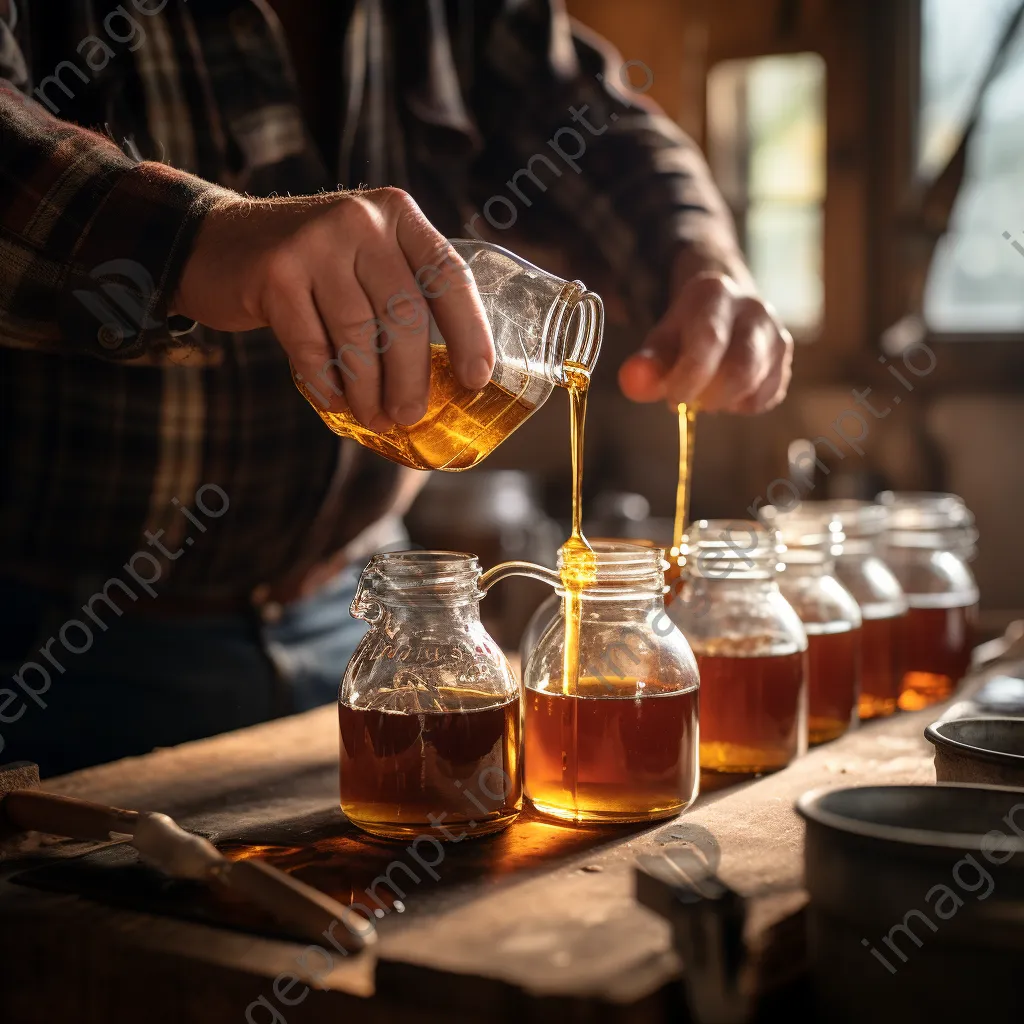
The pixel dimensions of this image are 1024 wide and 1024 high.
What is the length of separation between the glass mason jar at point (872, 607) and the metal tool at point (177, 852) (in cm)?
101

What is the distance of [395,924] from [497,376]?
1.72ft

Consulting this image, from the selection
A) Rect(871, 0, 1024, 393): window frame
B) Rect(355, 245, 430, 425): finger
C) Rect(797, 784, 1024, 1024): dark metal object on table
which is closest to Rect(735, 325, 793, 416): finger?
Rect(355, 245, 430, 425): finger

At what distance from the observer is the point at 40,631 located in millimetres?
1834

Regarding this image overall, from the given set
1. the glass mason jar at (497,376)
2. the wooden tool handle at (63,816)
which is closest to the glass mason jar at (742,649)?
the glass mason jar at (497,376)

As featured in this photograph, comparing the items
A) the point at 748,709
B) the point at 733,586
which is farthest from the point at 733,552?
the point at 748,709

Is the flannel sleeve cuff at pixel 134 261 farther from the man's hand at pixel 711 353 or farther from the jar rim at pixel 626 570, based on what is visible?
the man's hand at pixel 711 353

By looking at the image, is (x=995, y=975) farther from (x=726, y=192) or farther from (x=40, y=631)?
(x=726, y=192)

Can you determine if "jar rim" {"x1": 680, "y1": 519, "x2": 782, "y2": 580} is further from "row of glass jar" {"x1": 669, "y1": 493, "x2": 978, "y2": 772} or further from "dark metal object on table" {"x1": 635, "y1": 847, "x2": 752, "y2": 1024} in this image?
"dark metal object on table" {"x1": 635, "y1": 847, "x2": 752, "y2": 1024}

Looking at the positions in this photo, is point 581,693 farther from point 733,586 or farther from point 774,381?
point 774,381

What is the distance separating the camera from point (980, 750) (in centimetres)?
112

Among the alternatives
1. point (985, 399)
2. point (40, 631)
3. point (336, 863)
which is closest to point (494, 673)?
point (336, 863)

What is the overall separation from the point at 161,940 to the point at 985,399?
428cm

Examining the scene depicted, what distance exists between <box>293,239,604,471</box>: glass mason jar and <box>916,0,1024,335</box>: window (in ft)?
12.3

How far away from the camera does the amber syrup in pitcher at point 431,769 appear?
1.16m
